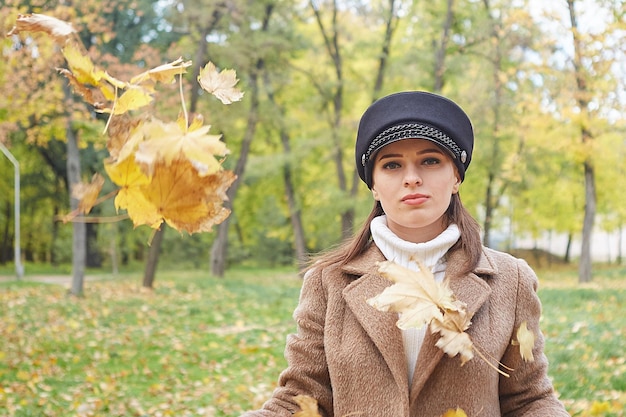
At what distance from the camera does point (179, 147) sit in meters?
1.20

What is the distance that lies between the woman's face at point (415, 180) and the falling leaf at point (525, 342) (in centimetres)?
38

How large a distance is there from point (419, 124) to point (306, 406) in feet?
2.67

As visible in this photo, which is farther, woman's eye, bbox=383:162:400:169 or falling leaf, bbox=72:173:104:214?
woman's eye, bbox=383:162:400:169

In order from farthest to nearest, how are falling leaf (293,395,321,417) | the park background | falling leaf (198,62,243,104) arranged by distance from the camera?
the park background < falling leaf (293,395,321,417) < falling leaf (198,62,243,104)

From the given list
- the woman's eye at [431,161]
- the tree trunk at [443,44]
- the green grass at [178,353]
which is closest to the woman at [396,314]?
→ the woman's eye at [431,161]

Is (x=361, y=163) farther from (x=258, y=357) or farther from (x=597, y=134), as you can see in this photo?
(x=597, y=134)

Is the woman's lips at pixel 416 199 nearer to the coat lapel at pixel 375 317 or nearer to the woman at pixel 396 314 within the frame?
the woman at pixel 396 314

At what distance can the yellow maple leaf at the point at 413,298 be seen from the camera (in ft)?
4.57

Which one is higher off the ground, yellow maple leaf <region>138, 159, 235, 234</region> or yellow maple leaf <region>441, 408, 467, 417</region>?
yellow maple leaf <region>138, 159, 235, 234</region>

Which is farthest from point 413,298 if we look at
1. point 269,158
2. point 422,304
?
point 269,158

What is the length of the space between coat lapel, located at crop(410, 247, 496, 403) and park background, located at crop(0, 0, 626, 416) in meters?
0.77

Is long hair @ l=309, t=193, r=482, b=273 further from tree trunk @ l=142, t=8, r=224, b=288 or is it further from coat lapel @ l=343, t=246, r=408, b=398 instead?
tree trunk @ l=142, t=8, r=224, b=288

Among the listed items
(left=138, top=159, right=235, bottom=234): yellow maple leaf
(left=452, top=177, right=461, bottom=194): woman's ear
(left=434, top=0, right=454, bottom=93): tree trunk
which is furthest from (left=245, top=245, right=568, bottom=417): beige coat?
(left=434, top=0, right=454, bottom=93): tree trunk

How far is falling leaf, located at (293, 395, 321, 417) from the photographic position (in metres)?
1.70
